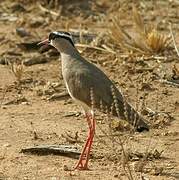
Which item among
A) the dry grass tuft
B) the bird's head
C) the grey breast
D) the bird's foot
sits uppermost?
the bird's head

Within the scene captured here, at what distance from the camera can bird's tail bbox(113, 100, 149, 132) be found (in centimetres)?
669

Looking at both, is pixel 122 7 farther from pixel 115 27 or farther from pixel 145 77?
pixel 145 77

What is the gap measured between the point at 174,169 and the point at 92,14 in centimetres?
666

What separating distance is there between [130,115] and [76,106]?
2.01 m

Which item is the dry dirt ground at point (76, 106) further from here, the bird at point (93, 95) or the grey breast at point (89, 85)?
the grey breast at point (89, 85)

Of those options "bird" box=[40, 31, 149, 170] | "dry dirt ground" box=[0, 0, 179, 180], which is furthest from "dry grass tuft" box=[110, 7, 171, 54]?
"bird" box=[40, 31, 149, 170]

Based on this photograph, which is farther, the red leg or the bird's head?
the bird's head

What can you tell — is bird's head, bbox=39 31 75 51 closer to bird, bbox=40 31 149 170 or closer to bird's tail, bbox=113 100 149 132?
bird, bbox=40 31 149 170

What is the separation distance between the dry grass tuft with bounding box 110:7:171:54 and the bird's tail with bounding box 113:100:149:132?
341 cm

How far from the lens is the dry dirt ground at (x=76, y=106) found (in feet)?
22.1

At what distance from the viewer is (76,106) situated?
347 inches

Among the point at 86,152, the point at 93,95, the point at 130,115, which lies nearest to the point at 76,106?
the point at 86,152

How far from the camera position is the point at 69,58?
7.45 m

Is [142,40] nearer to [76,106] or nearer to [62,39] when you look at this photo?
[76,106]
